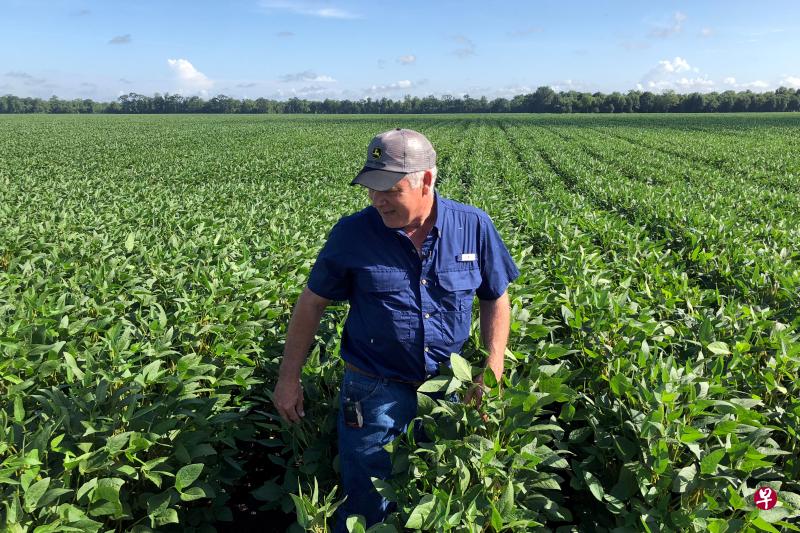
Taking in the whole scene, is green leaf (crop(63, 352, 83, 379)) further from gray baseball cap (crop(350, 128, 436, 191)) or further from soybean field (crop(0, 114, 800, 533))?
gray baseball cap (crop(350, 128, 436, 191))

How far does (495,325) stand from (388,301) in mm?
586

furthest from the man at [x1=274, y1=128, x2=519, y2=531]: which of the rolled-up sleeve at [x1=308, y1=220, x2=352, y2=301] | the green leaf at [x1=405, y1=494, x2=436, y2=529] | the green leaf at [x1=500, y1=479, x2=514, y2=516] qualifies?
the green leaf at [x1=405, y1=494, x2=436, y2=529]

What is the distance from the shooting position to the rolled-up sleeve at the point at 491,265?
8.21 ft

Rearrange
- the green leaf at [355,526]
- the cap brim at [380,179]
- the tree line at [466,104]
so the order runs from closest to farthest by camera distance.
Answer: the green leaf at [355,526] → the cap brim at [380,179] → the tree line at [466,104]

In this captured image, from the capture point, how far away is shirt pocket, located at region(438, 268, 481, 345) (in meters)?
2.40

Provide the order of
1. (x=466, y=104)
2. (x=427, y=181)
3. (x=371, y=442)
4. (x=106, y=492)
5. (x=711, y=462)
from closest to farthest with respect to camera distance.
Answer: (x=711, y=462)
(x=106, y=492)
(x=427, y=181)
(x=371, y=442)
(x=466, y=104)

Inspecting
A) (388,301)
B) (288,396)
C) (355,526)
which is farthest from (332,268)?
(355,526)

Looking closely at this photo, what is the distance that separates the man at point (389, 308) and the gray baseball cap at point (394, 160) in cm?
12

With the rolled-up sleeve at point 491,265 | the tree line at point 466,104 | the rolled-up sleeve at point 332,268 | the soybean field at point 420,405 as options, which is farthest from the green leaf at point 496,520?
the tree line at point 466,104

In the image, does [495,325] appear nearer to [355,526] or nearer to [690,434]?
[690,434]

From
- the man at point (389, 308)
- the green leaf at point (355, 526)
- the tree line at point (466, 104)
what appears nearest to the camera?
the green leaf at point (355, 526)

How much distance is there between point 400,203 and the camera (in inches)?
87.4

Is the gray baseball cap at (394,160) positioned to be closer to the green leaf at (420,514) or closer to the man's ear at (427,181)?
the man's ear at (427,181)

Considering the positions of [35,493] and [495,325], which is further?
[495,325]
